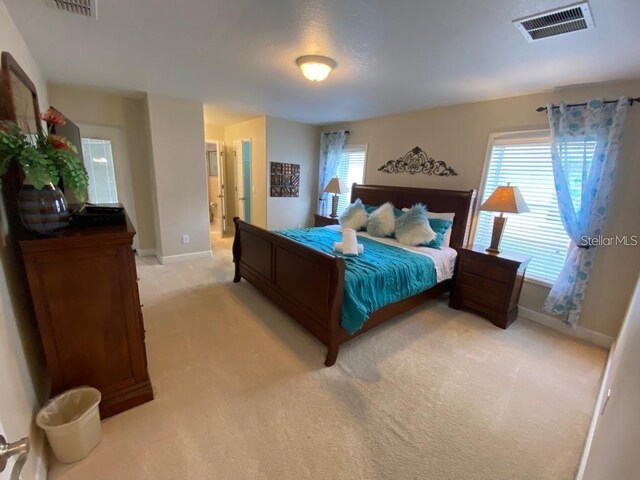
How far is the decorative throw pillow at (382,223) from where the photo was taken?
373 centimetres

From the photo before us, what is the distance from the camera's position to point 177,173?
4039 millimetres

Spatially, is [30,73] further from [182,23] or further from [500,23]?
[500,23]

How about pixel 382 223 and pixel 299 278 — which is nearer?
pixel 299 278

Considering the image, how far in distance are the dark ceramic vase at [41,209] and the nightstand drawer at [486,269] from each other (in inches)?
138

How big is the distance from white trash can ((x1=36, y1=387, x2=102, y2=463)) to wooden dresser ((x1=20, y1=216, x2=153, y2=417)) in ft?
0.28

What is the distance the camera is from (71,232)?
1474mm

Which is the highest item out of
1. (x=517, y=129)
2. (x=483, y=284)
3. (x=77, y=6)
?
Result: (x=77, y=6)

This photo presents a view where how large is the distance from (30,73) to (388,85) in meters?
3.32

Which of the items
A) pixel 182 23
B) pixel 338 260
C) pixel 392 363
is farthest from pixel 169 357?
pixel 182 23

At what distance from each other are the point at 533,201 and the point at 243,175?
4.92 metres

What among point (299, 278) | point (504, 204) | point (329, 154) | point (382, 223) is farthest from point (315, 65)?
point (329, 154)

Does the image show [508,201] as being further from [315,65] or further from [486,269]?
[315,65]

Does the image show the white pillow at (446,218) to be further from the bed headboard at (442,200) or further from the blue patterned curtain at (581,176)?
the blue patterned curtain at (581,176)

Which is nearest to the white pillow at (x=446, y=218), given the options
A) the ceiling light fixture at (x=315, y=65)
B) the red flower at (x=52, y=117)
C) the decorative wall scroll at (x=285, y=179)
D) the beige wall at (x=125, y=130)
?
the ceiling light fixture at (x=315, y=65)
